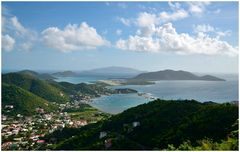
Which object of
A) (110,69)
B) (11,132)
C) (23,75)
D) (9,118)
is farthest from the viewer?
(110,69)

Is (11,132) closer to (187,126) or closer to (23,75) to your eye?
(187,126)

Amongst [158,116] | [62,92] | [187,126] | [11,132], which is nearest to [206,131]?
[187,126]

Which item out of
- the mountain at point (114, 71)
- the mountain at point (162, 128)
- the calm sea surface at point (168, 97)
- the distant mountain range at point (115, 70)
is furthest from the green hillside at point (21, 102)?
the distant mountain range at point (115, 70)

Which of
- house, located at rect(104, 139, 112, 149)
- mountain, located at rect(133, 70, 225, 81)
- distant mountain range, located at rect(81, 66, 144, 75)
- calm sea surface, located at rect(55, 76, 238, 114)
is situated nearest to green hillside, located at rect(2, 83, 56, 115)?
calm sea surface, located at rect(55, 76, 238, 114)

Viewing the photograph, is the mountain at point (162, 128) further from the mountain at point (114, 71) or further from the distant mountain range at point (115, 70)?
the distant mountain range at point (115, 70)

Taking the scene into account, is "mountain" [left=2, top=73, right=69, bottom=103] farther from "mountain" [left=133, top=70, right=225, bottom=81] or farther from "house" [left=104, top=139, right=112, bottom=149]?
"mountain" [left=133, top=70, right=225, bottom=81]

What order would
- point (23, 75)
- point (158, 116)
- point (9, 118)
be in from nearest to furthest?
point (158, 116), point (9, 118), point (23, 75)
